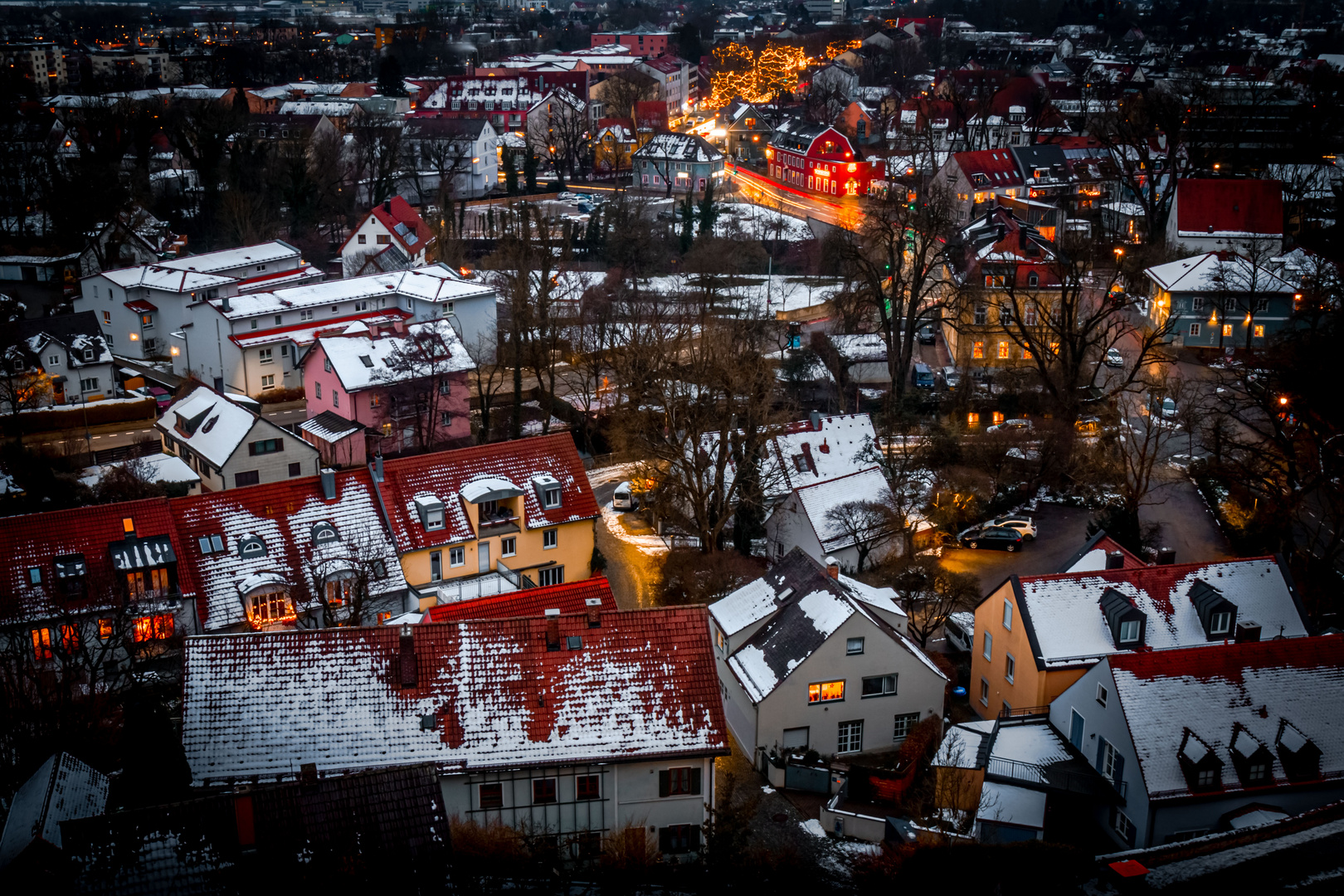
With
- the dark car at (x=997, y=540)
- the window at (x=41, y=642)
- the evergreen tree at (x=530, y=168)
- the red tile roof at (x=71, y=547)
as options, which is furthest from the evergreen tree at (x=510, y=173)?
the window at (x=41, y=642)

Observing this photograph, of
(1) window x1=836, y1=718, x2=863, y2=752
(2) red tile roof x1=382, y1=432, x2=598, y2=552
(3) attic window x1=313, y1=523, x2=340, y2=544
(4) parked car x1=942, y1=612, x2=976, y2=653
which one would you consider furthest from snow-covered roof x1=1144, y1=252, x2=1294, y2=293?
(3) attic window x1=313, y1=523, x2=340, y2=544

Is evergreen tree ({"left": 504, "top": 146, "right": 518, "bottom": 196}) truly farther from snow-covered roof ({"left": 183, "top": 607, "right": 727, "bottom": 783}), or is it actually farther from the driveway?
snow-covered roof ({"left": 183, "top": 607, "right": 727, "bottom": 783})

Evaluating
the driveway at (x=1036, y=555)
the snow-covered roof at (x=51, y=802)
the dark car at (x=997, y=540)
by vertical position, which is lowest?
the driveway at (x=1036, y=555)

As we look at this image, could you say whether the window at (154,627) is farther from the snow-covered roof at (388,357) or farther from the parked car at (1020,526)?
the parked car at (1020,526)

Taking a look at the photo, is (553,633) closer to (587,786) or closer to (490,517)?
(587,786)

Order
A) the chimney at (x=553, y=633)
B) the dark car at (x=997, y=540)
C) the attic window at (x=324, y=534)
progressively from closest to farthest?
the chimney at (x=553, y=633), the attic window at (x=324, y=534), the dark car at (x=997, y=540)

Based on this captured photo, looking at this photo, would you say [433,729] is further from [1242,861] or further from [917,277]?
[917,277]
